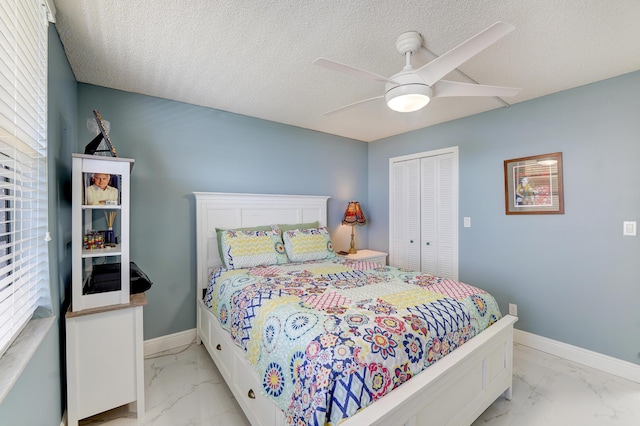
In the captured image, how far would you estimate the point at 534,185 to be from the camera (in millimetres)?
2768

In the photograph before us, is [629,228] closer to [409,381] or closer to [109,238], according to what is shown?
[409,381]

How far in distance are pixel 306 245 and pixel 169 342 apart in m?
1.58

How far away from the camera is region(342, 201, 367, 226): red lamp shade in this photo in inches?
153

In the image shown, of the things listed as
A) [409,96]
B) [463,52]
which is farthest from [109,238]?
[463,52]

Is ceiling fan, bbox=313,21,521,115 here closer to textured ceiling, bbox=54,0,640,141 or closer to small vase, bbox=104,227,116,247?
textured ceiling, bbox=54,0,640,141

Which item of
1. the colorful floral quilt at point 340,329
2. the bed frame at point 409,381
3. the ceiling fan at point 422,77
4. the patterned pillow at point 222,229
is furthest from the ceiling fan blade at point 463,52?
the patterned pillow at point 222,229

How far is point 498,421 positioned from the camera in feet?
6.00

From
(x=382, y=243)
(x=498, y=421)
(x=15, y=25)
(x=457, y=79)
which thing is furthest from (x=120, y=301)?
(x=382, y=243)

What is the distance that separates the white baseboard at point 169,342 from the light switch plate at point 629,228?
12.7 feet

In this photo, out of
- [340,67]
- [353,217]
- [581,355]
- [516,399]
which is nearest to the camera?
[340,67]

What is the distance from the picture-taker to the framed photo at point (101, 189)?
1.74m

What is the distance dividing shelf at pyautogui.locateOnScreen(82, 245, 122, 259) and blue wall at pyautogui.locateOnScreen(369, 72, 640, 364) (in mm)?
3273

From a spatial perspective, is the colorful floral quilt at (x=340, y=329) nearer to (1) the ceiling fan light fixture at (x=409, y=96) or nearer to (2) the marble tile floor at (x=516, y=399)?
(2) the marble tile floor at (x=516, y=399)

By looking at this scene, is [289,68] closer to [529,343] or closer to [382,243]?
[382,243]
